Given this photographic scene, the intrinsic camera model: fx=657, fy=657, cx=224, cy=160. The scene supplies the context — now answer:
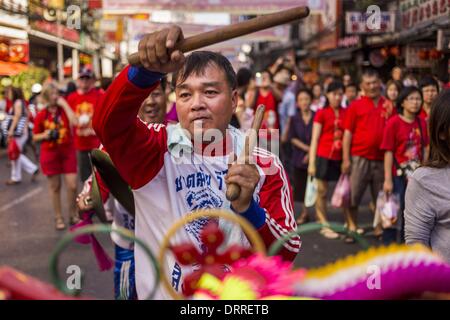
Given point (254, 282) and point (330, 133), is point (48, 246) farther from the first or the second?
point (254, 282)

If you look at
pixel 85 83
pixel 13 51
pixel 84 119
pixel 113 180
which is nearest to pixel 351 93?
pixel 85 83

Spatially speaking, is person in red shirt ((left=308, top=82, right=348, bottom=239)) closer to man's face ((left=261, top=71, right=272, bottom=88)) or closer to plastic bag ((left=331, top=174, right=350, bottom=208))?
plastic bag ((left=331, top=174, right=350, bottom=208))

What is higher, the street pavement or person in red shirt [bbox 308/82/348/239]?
person in red shirt [bbox 308/82/348/239]

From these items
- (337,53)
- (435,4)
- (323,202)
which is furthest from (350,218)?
(337,53)

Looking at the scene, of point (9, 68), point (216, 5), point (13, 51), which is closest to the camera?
point (216, 5)

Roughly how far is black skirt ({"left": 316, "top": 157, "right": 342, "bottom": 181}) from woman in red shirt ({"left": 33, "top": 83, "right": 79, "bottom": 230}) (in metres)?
2.91

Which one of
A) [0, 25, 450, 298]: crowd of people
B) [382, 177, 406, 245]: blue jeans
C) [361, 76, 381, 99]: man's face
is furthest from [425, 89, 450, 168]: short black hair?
[361, 76, 381, 99]: man's face

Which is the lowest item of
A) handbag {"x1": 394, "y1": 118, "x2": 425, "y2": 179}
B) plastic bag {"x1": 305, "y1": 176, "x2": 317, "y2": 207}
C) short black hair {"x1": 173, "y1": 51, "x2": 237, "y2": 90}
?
plastic bag {"x1": 305, "y1": 176, "x2": 317, "y2": 207}

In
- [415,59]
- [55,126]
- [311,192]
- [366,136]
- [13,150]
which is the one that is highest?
[415,59]

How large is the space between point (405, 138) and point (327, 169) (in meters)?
1.64

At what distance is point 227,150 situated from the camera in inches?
93.7

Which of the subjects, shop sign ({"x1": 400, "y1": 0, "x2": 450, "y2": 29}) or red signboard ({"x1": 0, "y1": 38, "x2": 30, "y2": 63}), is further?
red signboard ({"x1": 0, "y1": 38, "x2": 30, "y2": 63})

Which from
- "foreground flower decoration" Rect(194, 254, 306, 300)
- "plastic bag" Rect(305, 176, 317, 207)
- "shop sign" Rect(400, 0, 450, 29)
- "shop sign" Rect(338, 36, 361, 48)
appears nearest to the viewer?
"foreground flower decoration" Rect(194, 254, 306, 300)

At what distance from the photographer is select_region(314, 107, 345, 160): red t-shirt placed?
24.7 feet
